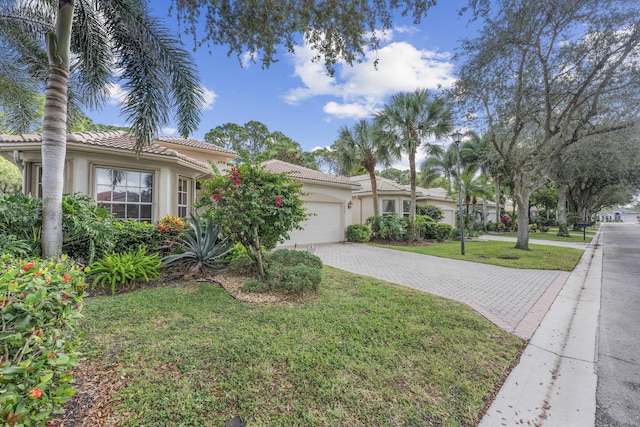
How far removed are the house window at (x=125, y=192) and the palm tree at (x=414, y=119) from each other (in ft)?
40.2

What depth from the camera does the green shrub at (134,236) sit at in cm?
660

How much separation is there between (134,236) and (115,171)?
10.6ft

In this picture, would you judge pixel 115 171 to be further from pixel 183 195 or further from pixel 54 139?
pixel 54 139

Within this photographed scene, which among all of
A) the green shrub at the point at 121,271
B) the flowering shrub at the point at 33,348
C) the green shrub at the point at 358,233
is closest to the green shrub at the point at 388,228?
the green shrub at the point at 358,233

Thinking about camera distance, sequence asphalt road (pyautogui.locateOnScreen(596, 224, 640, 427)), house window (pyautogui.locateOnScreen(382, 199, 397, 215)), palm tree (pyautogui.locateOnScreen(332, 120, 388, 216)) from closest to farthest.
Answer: asphalt road (pyautogui.locateOnScreen(596, 224, 640, 427)) → palm tree (pyautogui.locateOnScreen(332, 120, 388, 216)) → house window (pyautogui.locateOnScreen(382, 199, 397, 215))

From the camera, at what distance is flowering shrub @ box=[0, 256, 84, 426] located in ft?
4.61

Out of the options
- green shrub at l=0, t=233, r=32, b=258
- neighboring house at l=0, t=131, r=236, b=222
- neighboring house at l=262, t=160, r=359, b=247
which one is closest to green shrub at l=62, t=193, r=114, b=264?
green shrub at l=0, t=233, r=32, b=258

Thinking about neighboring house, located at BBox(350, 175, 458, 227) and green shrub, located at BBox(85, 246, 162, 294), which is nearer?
green shrub, located at BBox(85, 246, 162, 294)

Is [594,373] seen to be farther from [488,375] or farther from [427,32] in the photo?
[427,32]

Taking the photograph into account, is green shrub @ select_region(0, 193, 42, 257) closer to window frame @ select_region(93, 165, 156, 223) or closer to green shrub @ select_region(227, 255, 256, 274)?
window frame @ select_region(93, 165, 156, 223)

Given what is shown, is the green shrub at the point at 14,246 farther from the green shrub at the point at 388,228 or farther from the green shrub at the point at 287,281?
the green shrub at the point at 388,228

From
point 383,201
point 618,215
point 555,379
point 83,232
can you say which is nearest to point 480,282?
point 555,379

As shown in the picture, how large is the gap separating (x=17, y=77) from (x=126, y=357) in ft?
38.2

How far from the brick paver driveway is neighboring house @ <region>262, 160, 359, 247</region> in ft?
12.2
